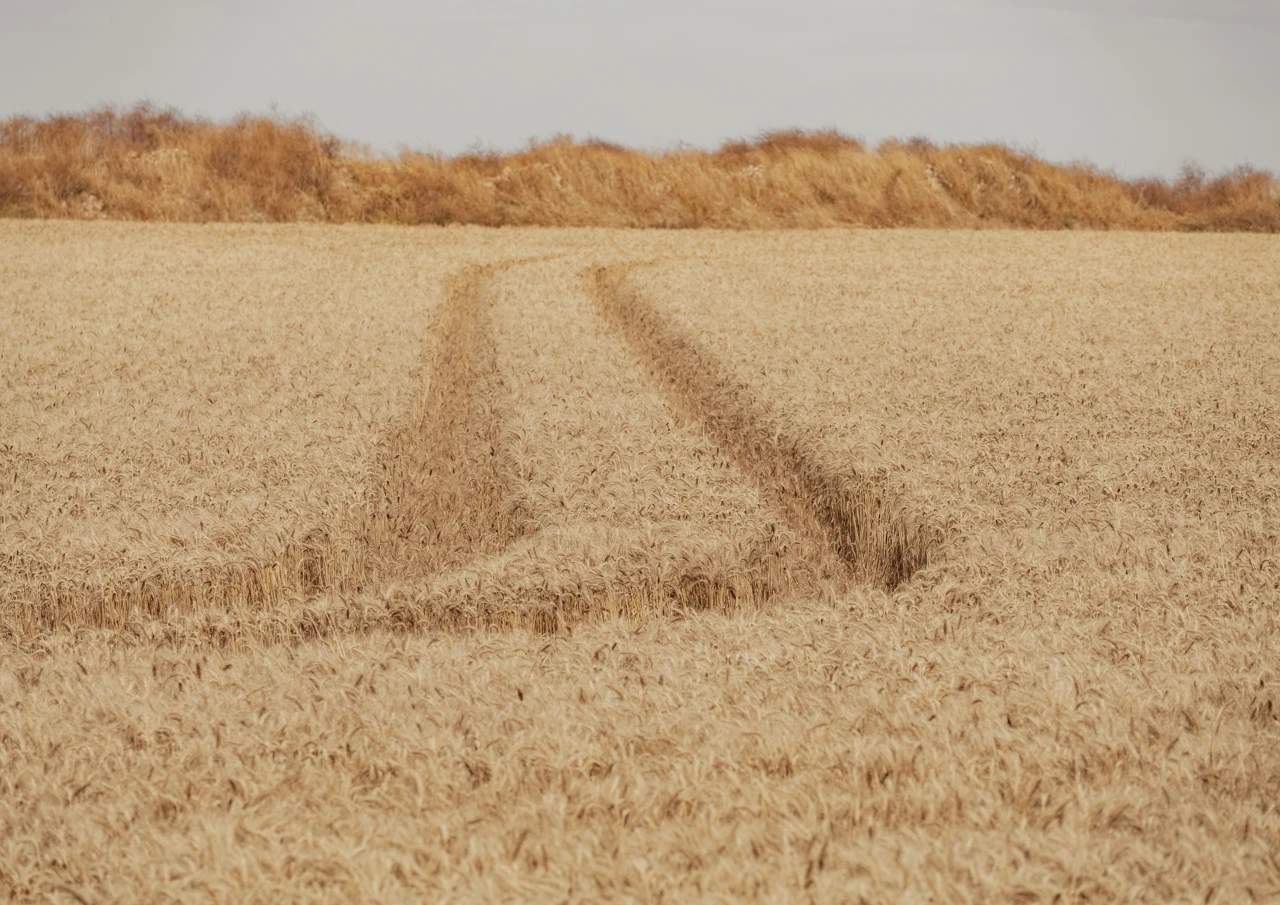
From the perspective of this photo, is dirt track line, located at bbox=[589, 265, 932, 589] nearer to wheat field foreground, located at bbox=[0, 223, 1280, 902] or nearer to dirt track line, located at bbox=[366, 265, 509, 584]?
wheat field foreground, located at bbox=[0, 223, 1280, 902]

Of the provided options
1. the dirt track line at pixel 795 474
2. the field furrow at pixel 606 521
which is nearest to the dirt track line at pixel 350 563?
the field furrow at pixel 606 521

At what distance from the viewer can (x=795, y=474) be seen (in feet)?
22.3

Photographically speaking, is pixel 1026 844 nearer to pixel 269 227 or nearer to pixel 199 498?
pixel 199 498

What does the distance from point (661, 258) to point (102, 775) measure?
14665 mm

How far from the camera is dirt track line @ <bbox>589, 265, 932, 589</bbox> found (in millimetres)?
5688

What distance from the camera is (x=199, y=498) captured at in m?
5.78

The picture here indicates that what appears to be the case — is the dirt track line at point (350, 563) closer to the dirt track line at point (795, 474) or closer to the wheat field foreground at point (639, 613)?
the wheat field foreground at point (639, 613)

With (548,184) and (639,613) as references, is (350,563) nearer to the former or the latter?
(639,613)

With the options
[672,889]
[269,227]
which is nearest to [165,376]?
[672,889]

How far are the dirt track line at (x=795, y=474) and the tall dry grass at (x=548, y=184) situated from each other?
1460 centimetres

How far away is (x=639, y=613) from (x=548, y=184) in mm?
21108

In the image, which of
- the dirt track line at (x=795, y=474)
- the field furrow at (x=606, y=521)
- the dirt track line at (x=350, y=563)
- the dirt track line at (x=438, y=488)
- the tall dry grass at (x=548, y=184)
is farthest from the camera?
the tall dry grass at (x=548, y=184)

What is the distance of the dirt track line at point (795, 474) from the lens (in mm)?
5688

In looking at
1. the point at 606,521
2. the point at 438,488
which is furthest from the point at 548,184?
the point at 606,521
